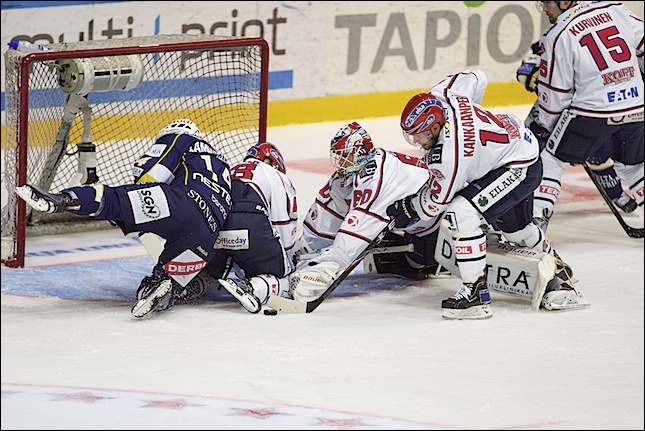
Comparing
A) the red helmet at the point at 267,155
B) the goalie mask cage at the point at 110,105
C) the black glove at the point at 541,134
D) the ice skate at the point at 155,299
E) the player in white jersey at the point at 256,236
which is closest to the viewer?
the ice skate at the point at 155,299

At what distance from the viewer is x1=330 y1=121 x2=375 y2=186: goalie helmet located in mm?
4918

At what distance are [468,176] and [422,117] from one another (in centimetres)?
32

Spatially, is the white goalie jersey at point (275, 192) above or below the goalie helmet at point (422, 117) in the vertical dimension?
below

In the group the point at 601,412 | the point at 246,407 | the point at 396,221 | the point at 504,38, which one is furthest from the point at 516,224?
the point at 504,38

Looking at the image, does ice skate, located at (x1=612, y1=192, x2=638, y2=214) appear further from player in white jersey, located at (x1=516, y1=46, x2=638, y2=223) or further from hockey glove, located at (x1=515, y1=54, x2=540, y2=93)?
hockey glove, located at (x1=515, y1=54, x2=540, y2=93)

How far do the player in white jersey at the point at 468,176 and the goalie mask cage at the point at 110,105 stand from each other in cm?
146

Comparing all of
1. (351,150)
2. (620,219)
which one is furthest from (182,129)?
(620,219)

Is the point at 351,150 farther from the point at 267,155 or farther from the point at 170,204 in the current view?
the point at 170,204

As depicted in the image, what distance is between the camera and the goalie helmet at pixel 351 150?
16.1ft

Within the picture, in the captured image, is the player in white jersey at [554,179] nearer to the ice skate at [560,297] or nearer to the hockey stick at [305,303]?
the ice skate at [560,297]

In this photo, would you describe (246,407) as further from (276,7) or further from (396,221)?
(276,7)

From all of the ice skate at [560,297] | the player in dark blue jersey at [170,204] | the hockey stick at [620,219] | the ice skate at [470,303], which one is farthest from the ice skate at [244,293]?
the hockey stick at [620,219]

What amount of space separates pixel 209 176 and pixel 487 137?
0.99 m

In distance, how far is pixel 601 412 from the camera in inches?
147
